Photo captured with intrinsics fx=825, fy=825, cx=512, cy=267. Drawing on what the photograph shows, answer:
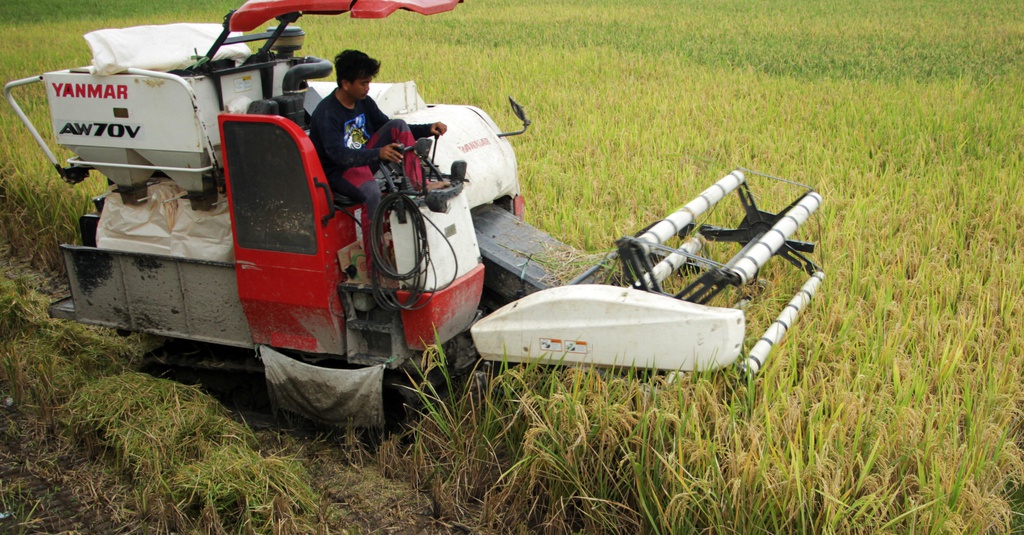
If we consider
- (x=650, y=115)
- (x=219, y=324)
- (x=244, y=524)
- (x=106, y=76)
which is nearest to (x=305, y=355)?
(x=219, y=324)

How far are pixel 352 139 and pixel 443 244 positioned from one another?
0.77m

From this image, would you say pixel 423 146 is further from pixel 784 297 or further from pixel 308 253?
pixel 784 297

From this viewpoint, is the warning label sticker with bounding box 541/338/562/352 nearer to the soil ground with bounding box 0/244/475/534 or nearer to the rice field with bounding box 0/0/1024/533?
the rice field with bounding box 0/0/1024/533

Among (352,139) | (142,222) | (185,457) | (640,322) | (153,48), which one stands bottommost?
(185,457)

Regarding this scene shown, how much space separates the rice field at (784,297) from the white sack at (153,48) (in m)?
2.26

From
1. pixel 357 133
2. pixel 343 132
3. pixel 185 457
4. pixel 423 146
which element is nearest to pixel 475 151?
pixel 357 133

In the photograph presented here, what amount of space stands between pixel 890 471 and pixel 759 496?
0.51 metres

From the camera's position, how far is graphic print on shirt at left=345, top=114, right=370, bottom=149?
4.08 m

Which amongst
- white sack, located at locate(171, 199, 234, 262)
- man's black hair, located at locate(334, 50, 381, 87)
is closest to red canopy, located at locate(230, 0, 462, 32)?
man's black hair, located at locate(334, 50, 381, 87)

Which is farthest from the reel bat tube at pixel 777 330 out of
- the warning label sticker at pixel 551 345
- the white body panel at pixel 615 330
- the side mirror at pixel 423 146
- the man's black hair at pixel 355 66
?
the man's black hair at pixel 355 66

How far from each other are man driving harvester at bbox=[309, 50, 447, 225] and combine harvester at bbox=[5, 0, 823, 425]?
0.11m

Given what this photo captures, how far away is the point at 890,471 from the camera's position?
296 cm

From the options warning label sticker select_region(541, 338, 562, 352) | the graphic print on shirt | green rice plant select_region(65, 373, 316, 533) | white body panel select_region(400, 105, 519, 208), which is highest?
the graphic print on shirt

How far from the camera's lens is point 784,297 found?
452 cm
